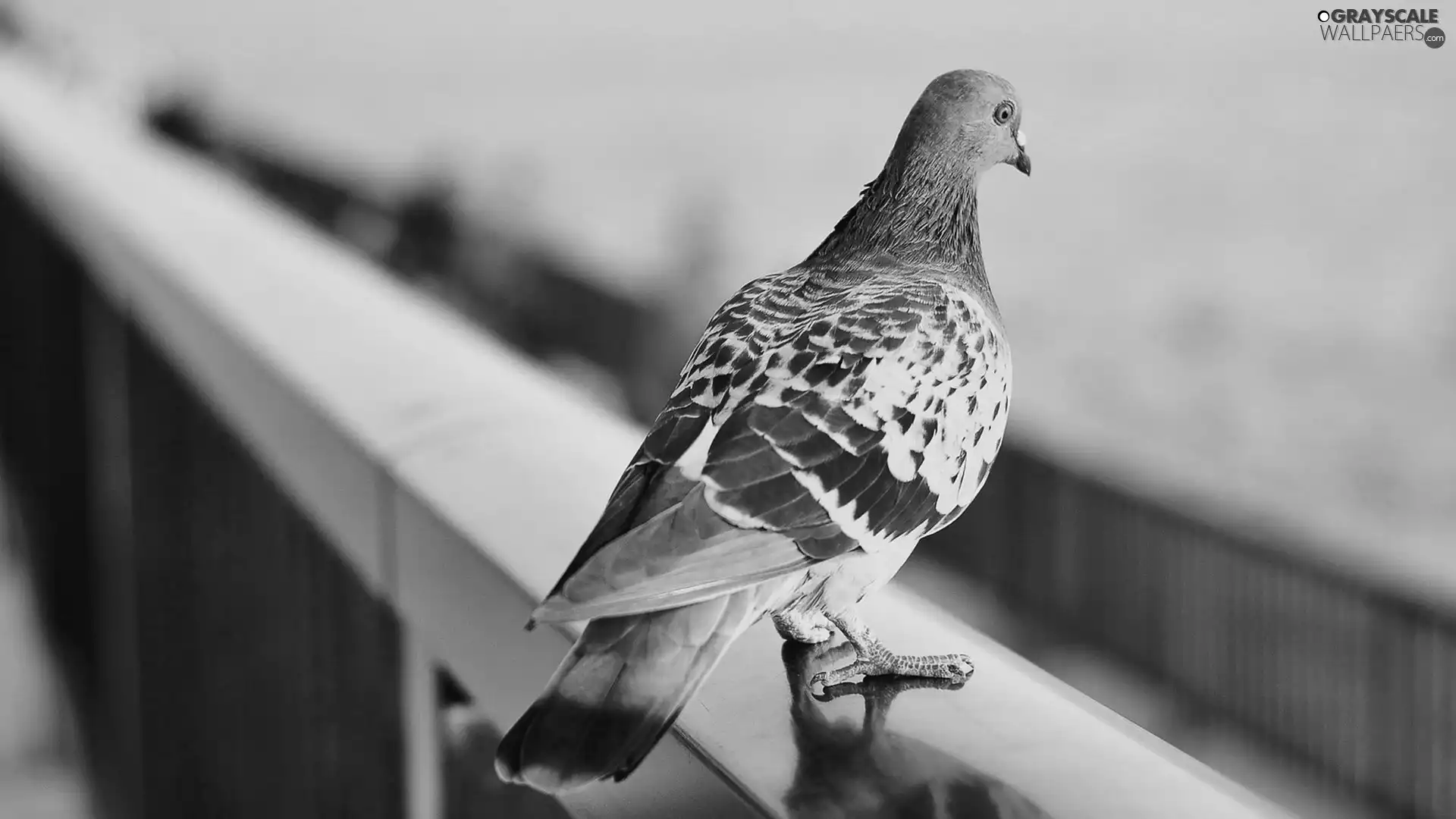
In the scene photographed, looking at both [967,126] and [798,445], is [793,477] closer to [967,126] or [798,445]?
[798,445]

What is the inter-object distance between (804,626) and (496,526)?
0.58ft

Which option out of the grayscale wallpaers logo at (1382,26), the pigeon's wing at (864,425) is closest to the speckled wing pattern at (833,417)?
the pigeon's wing at (864,425)

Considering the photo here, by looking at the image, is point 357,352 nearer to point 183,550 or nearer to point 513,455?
point 513,455

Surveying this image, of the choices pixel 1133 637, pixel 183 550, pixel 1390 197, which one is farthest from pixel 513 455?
pixel 1390 197

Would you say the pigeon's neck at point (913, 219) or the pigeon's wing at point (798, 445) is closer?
the pigeon's wing at point (798, 445)

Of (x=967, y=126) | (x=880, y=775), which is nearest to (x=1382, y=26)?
(x=967, y=126)

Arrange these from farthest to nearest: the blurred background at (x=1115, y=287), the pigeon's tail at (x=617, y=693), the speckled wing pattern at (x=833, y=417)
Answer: the blurred background at (x=1115, y=287), the speckled wing pattern at (x=833, y=417), the pigeon's tail at (x=617, y=693)

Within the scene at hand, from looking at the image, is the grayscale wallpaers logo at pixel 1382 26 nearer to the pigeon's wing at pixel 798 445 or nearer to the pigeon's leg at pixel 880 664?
the pigeon's wing at pixel 798 445

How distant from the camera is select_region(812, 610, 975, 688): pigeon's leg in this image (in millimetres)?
708

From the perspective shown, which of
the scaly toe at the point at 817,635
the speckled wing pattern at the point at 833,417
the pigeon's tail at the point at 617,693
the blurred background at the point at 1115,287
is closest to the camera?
the pigeon's tail at the point at 617,693

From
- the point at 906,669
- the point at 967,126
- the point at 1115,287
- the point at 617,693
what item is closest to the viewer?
the point at 617,693

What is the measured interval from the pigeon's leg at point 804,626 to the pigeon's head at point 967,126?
25 centimetres

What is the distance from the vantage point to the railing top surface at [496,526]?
604 mm

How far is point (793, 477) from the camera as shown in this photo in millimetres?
690
